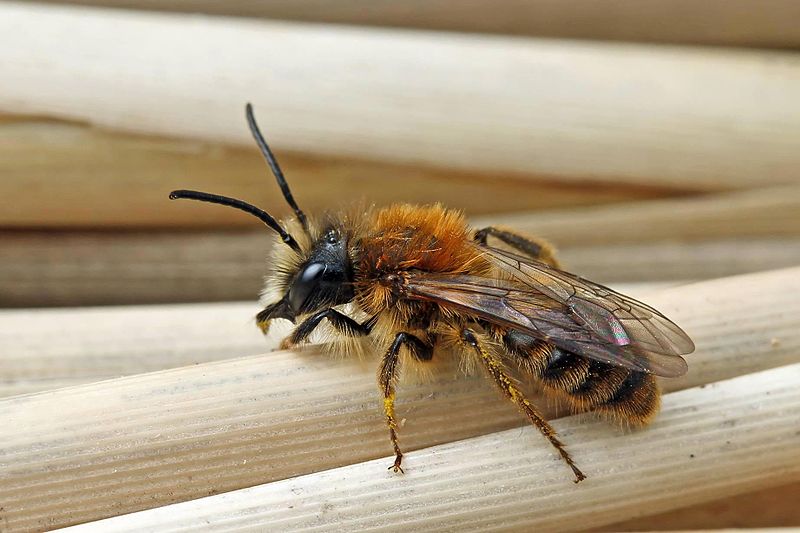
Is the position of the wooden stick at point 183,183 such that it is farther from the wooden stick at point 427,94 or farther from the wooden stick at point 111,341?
the wooden stick at point 111,341

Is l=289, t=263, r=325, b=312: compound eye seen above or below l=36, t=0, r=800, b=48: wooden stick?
below

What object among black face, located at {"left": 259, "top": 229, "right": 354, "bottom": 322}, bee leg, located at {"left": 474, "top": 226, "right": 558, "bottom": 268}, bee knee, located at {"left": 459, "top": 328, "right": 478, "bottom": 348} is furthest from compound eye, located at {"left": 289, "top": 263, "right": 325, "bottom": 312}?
bee leg, located at {"left": 474, "top": 226, "right": 558, "bottom": 268}

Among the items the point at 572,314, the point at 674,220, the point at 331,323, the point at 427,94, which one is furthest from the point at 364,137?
the point at 674,220

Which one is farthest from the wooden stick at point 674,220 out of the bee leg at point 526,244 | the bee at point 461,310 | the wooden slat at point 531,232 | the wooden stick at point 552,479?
the wooden stick at point 552,479

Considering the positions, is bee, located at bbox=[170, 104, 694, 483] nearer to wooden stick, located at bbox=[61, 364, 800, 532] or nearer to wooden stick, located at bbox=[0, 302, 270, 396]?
wooden stick, located at bbox=[61, 364, 800, 532]

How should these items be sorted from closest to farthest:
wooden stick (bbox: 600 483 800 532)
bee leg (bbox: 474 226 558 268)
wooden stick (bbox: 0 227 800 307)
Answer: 1. wooden stick (bbox: 600 483 800 532)
2. bee leg (bbox: 474 226 558 268)
3. wooden stick (bbox: 0 227 800 307)

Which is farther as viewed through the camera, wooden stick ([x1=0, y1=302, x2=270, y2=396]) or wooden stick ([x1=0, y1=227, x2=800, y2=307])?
wooden stick ([x1=0, y1=227, x2=800, y2=307])

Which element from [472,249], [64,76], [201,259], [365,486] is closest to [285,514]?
[365,486]
